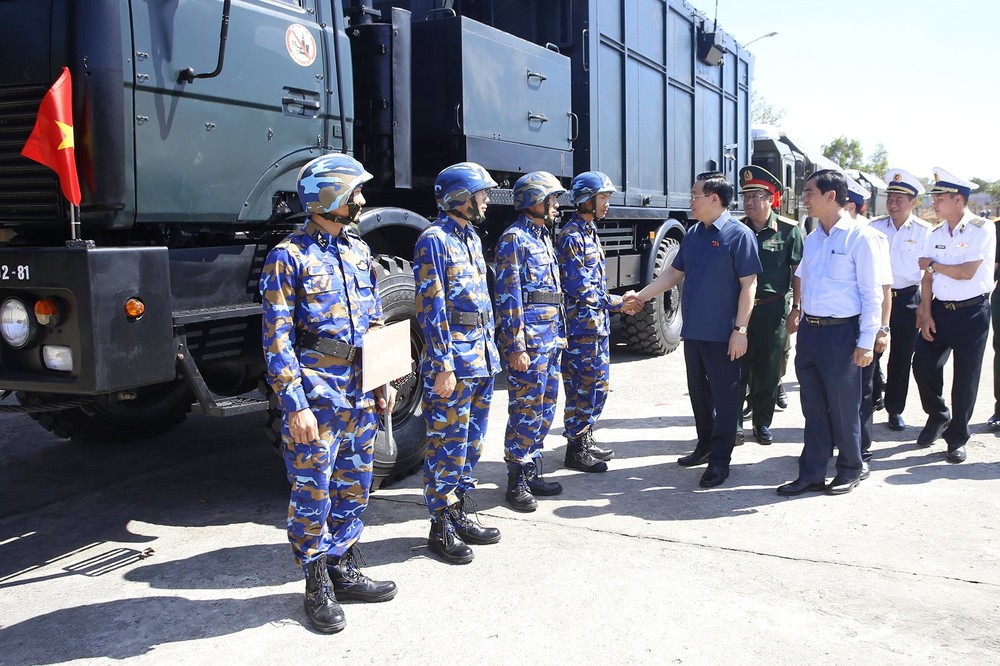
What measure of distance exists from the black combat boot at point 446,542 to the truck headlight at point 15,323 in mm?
1850

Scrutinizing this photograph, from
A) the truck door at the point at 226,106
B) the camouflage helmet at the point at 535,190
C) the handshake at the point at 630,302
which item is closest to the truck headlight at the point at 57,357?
the truck door at the point at 226,106

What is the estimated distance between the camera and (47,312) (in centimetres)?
332

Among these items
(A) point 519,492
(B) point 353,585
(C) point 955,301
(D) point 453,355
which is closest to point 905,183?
(C) point 955,301

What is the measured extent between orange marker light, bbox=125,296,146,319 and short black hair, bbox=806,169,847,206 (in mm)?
3470

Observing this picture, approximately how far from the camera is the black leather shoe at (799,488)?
4.74 meters

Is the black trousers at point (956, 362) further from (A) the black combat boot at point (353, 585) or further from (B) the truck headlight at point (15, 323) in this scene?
(B) the truck headlight at point (15, 323)

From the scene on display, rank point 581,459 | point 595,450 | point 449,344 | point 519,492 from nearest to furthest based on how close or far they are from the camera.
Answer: point 449,344 → point 519,492 → point 581,459 → point 595,450

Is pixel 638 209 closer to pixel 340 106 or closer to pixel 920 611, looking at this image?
pixel 340 106

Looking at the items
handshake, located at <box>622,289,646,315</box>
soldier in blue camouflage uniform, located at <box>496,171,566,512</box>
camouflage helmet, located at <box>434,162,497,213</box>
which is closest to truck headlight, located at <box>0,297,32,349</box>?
camouflage helmet, located at <box>434,162,497,213</box>

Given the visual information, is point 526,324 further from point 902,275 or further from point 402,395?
point 902,275

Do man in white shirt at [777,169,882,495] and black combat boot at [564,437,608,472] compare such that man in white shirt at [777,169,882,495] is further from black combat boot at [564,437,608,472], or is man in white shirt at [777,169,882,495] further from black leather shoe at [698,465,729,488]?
black combat boot at [564,437,608,472]

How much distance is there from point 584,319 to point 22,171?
9.72ft

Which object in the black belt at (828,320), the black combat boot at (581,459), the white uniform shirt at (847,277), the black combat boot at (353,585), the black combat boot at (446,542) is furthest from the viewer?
the black combat boot at (581,459)

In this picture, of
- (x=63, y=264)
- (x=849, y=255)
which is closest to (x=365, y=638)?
(x=63, y=264)
